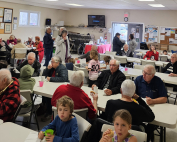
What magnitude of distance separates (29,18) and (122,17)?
211 inches

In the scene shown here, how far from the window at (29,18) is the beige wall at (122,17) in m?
2.73

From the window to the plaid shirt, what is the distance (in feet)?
32.5

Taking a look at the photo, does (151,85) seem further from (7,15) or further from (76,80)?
(7,15)

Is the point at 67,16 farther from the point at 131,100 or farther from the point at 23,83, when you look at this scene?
the point at 131,100

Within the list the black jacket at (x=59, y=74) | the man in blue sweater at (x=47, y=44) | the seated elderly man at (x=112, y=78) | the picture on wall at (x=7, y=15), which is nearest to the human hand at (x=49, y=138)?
the seated elderly man at (x=112, y=78)

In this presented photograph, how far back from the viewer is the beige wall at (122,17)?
456 inches

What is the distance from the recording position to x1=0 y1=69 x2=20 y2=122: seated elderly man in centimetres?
266

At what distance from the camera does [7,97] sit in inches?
107

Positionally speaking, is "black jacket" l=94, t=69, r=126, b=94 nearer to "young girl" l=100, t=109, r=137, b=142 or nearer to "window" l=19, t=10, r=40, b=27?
"young girl" l=100, t=109, r=137, b=142

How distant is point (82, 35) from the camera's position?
44.3 ft

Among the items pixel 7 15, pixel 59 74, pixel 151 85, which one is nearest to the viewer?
pixel 151 85

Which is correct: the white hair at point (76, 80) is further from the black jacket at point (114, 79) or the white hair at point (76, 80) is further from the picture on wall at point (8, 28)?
the picture on wall at point (8, 28)

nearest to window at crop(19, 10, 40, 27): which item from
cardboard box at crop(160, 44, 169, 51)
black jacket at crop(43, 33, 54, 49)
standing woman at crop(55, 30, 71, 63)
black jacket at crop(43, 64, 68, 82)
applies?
black jacket at crop(43, 33, 54, 49)

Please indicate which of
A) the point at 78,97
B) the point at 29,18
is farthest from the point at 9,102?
the point at 29,18
